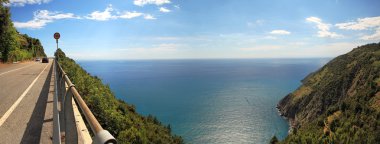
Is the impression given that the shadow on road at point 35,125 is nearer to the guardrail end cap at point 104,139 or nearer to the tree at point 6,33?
the guardrail end cap at point 104,139

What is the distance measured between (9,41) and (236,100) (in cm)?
10267

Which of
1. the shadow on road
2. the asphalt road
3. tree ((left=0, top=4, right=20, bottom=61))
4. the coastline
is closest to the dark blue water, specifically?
the coastline

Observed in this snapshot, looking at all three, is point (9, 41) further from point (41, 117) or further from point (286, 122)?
point (286, 122)

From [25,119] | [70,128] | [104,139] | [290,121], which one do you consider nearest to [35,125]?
[25,119]

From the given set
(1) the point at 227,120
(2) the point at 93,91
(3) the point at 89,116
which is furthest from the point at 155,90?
(3) the point at 89,116

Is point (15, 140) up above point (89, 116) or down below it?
below

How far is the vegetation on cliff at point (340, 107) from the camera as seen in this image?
Answer: 7244cm

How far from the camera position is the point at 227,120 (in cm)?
9862

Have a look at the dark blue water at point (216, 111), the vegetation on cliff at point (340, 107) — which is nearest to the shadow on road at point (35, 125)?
the vegetation on cliff at point (340, 107)

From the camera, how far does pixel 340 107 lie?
92.1 meters

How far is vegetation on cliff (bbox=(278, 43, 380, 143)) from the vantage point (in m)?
72.4

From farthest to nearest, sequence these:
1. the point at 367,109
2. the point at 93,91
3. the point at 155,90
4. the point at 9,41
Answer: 1. the point at 155,90
2. the point at 367,109
3. the point at 9,41
4. the point at 93,91

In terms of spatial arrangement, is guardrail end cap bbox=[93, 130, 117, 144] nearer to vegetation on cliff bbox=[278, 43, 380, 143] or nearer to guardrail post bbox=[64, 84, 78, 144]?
guardrail post bbox=[64, 84, 78, 144]

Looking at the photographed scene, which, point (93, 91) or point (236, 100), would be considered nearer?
point (93, 91)
